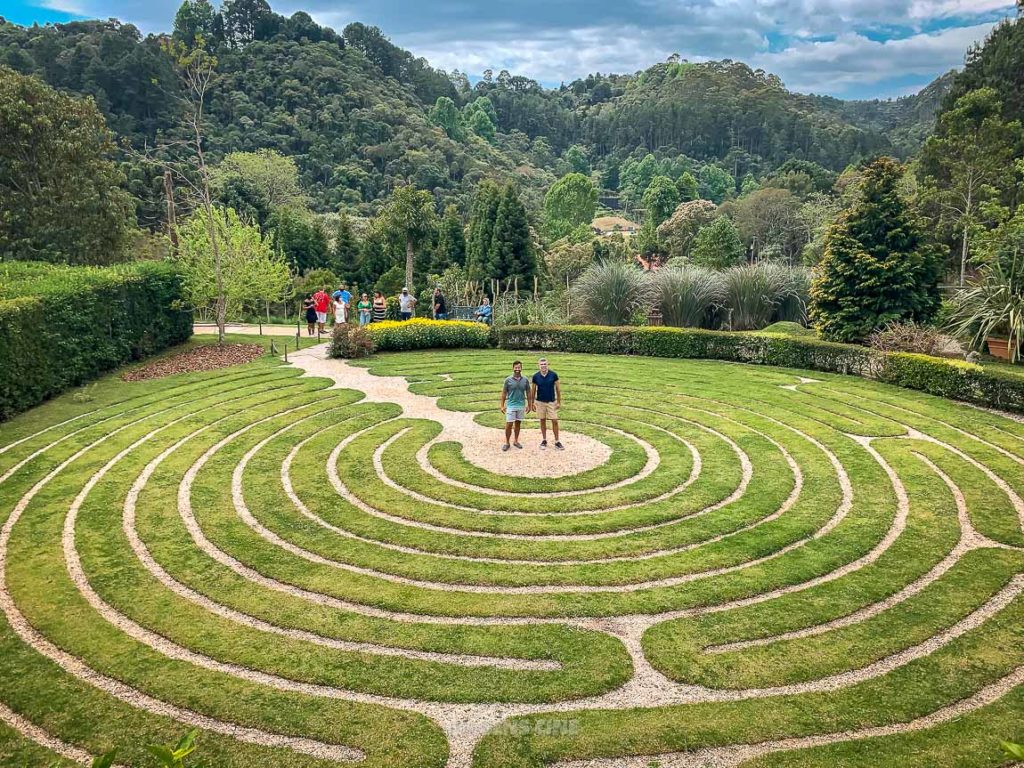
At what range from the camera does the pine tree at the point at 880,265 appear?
87.9ft

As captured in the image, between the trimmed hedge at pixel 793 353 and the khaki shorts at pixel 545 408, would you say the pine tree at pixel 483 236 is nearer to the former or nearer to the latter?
the trimmed hedge at pixel 793 353

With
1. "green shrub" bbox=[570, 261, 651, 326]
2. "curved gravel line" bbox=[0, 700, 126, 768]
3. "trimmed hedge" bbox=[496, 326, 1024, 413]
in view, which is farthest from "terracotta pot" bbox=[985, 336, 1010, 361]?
"curved gravel line" bbox=[0, 700, 126, 768]

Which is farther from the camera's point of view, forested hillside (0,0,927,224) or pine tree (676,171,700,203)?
pine tree (676,171,700,203)

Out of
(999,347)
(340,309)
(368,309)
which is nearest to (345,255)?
(368,309)

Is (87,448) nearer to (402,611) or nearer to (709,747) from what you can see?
(402,611)

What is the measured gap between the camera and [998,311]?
24047 millimetres

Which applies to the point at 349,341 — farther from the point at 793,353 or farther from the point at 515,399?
the point at 793,353

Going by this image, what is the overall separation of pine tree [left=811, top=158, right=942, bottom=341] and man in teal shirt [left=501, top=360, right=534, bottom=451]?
1689cm

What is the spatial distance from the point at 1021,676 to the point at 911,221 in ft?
74.7

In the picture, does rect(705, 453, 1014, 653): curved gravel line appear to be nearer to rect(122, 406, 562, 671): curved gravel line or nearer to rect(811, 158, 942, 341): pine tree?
rect(122, 406, 562, 671): curved gravel line

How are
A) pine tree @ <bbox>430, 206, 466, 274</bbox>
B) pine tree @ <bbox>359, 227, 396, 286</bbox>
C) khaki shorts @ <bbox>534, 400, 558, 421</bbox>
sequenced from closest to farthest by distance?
khaki shorts @ <bbox>534, 400, 558, 421</bbox> → pine tree @ <bbox>359, 227, 396, 286</bbox> → pine tree @ <bbox>430, 206, 466, 274</bbox>

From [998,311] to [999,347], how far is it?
121cm

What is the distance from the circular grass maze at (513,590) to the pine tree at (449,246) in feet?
128

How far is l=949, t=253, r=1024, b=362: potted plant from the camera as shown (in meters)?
23.3
